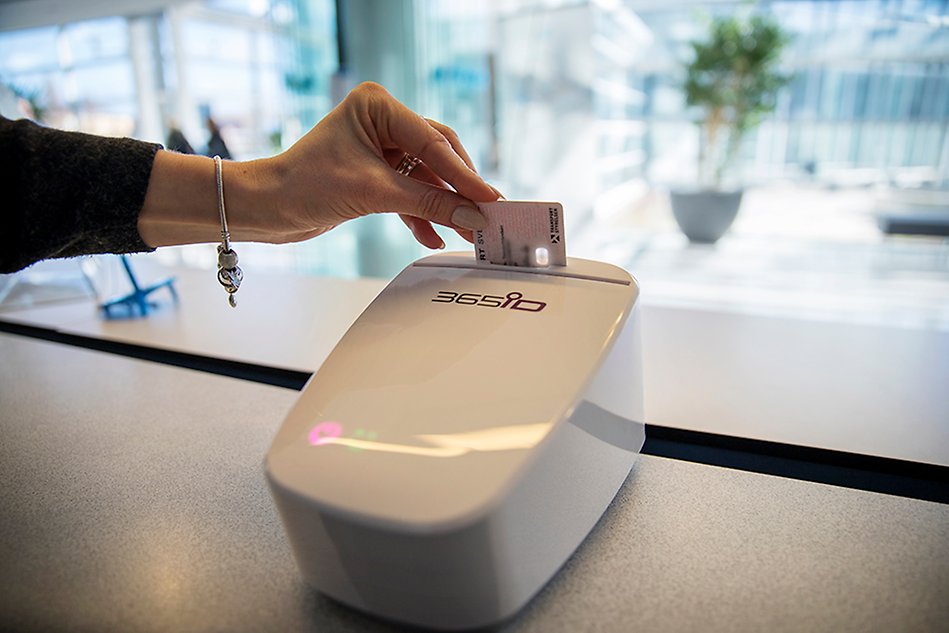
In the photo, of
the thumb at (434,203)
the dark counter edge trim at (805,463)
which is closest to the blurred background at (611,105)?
the thumb at (434,203)

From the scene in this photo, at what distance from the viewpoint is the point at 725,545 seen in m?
0.44

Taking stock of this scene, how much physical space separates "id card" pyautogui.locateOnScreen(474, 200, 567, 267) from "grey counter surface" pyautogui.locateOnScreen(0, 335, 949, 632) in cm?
20

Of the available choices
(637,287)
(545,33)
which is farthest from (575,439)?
(545,33)

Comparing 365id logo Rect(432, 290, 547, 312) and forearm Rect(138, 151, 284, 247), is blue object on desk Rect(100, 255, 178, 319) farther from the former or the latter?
365id logo Rect(432, 290, 547, 312)

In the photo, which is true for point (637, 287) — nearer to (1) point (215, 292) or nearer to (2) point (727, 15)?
(1) point (215, 292)

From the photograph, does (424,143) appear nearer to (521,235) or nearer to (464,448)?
(521,235)

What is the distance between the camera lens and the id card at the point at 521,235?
51cm

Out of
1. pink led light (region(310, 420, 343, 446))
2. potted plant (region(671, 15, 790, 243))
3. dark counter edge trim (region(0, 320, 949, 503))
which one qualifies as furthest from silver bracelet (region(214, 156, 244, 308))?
potted plant (region(671, 15, 790, 243))

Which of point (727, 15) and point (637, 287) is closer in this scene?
point (637, 287)

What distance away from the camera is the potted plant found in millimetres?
4289

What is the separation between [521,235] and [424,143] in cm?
11

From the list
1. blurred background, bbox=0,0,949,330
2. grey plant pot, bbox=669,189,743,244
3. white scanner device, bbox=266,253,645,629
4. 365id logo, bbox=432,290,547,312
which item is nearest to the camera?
white scanner device, bbox=266,253,645,629

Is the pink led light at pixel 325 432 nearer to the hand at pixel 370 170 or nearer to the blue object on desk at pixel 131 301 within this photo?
the hand at pixel 370 170

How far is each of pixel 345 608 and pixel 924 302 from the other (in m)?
3.29
